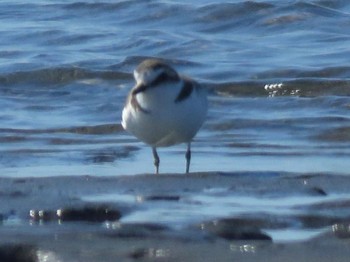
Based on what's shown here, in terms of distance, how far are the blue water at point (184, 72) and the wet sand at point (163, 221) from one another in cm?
88

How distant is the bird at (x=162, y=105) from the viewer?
740 centimetres

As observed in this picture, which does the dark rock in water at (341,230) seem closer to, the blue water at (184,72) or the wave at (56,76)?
the blue water at (184,72)

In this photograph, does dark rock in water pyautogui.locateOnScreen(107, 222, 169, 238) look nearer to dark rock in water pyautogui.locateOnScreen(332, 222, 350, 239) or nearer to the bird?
dark rock in water pyautogui.locateOnScreen(332, 222, 350, 239)

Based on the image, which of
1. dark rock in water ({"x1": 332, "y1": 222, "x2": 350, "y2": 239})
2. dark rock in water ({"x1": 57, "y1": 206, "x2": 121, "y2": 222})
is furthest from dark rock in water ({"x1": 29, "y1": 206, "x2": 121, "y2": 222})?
dark rock in water ({"x1": 332, "y1": 222, "x2": 350, "y2": 239})

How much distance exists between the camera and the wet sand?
5.24 m

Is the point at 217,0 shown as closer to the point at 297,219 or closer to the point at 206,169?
the point at 206,169

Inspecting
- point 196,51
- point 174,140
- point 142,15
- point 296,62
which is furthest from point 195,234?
point 142,15

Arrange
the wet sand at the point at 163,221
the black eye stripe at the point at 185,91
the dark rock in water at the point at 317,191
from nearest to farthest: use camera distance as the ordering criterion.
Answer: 1. the wet sand at the point at 163,221
2. the dark rock in water at the point at 317,191
3. the black eye stripe at the point at 185,91

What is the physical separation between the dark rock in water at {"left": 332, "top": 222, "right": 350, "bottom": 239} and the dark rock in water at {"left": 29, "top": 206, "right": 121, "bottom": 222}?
1.13m

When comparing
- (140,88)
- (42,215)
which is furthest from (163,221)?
(140,88)

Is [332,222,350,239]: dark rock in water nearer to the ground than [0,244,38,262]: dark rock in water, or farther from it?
nearer to the ground

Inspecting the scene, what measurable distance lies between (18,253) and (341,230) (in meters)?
1.52

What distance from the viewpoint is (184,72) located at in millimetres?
13109

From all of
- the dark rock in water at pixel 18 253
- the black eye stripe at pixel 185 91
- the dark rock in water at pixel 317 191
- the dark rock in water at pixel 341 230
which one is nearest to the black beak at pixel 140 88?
the black eye stripe at pixel 185 91
